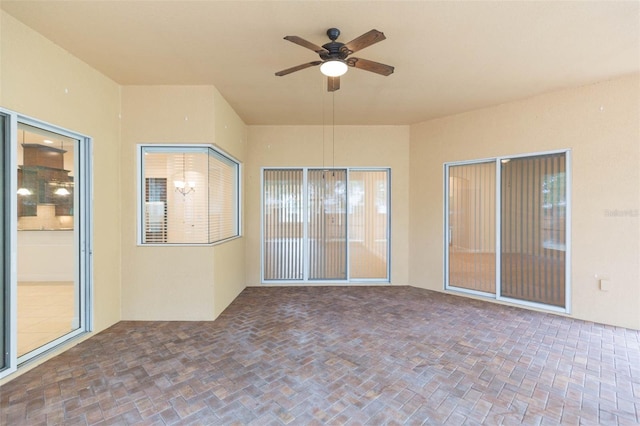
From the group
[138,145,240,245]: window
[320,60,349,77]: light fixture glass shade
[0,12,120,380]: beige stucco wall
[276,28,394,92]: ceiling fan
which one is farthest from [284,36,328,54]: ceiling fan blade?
[0,12,120,380]: beige stucco wall

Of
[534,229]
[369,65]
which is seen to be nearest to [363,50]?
[369,65]

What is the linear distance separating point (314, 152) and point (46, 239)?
3947 millimetres

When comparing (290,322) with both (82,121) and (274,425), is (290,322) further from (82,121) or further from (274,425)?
(82,121)

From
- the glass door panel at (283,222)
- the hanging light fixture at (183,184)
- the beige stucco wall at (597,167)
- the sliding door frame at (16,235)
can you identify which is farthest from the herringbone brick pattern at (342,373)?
the hanging light fixture at (183,184)

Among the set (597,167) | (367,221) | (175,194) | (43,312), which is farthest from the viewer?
(367,221)

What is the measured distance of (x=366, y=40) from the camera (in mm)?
2184

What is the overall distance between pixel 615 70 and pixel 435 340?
373 cm

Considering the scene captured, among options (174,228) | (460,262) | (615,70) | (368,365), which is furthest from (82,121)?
(615,70)

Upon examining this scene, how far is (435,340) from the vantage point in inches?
125

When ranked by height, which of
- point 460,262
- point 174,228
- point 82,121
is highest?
point 82,121

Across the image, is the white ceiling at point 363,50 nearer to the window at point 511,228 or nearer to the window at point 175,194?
the window at point 175,194

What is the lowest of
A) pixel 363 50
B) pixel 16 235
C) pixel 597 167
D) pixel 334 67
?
pixel 16 235

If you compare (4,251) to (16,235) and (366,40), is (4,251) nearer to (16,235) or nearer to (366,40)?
(16,235)

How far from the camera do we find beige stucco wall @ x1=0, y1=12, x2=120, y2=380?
2.47 metres
